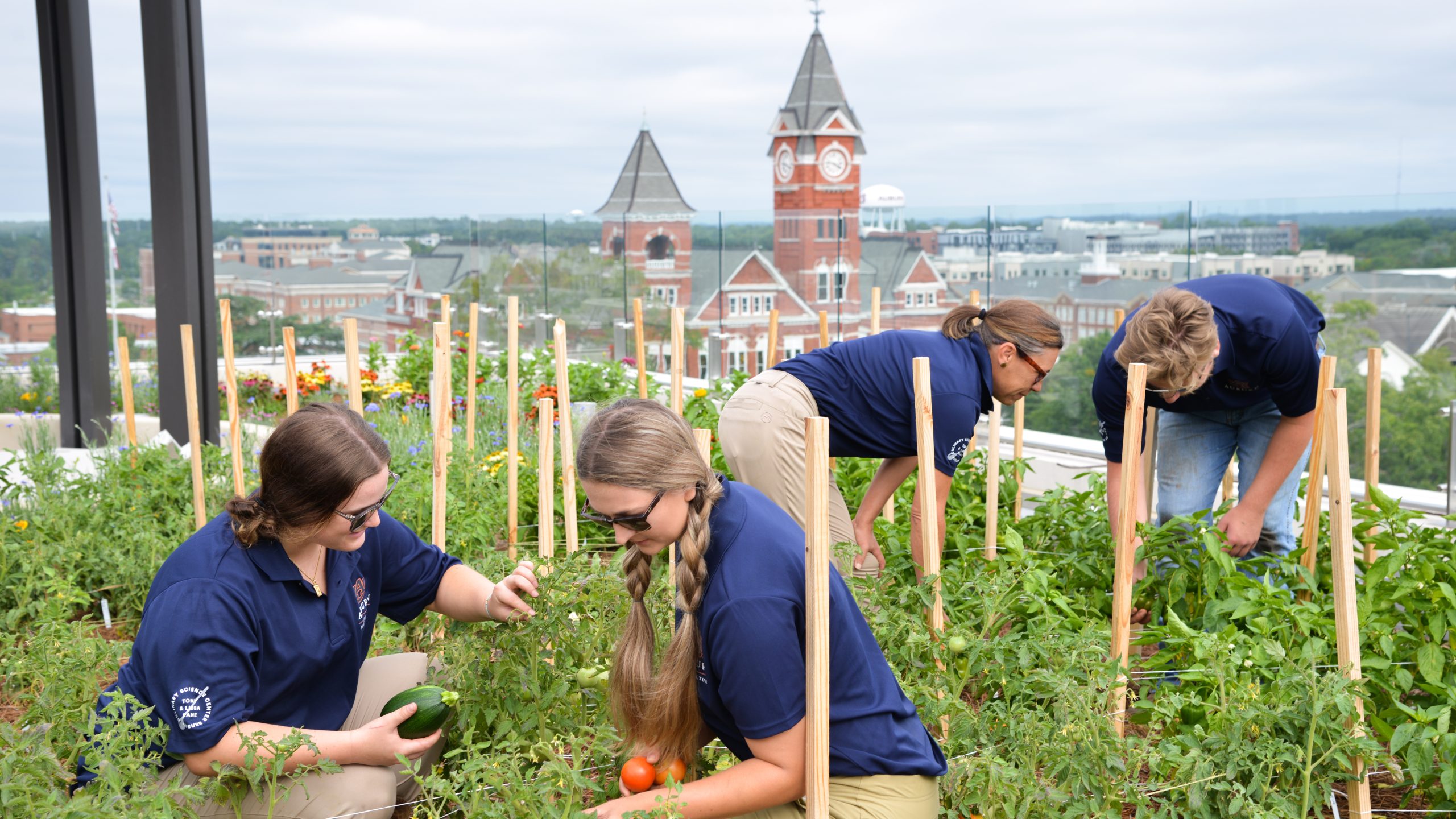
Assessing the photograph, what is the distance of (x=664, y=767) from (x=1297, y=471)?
2.39 metres

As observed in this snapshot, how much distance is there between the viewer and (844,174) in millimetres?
53031

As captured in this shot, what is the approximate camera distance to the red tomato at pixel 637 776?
1.79 m

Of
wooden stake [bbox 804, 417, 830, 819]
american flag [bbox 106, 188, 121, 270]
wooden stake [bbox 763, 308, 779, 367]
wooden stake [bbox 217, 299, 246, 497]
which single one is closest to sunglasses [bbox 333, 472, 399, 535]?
wooden stake [bbox 804, 417, 830, 819]

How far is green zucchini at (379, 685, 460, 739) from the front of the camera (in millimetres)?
2016

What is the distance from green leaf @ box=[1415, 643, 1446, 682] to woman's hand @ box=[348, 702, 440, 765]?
2103mm

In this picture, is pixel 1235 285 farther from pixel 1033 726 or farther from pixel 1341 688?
pixel 1033 726

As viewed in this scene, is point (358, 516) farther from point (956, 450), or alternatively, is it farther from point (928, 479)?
point (956, 450)

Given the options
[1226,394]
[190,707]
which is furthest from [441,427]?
[1226,394]

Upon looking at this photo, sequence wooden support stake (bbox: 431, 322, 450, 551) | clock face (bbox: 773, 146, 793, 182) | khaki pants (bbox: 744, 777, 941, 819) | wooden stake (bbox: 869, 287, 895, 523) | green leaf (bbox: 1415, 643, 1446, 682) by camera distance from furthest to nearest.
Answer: clock face (bbox: 773, 146, 793, 182) → wooden stake (bbox: 869, 287, 895, 523) → wooden support stake (bbox: 431, 322, 450, 551) → green leaf (bbox: 1415, 643, 1446, 682) → khaki pants (bbox: 744, 777, 941, 819)

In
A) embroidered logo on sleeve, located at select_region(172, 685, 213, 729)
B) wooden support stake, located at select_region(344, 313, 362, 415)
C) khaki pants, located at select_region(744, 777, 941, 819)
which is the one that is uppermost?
wooden support stake, located at select_region(344, 313, 362, 415)

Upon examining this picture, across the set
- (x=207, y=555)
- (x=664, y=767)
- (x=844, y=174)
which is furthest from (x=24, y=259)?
(x=844, y=174)

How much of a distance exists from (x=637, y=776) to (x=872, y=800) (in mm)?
404

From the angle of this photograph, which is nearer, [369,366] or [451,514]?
[451,514]

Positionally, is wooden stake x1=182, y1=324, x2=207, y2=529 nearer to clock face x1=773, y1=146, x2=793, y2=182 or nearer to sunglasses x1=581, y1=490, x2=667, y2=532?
Answer: sunglasses x1=581, y1=490, x2=667, y2=532
